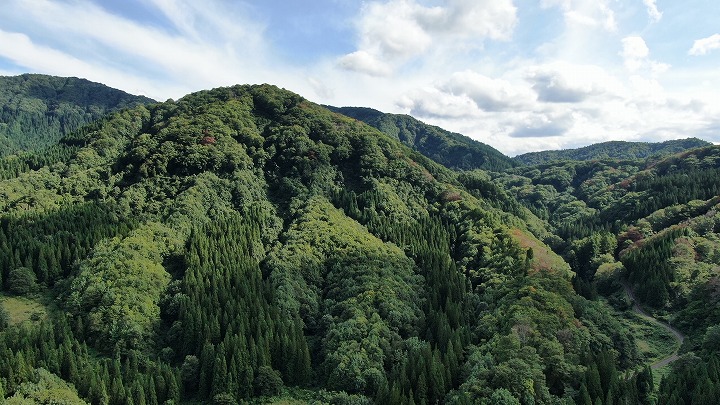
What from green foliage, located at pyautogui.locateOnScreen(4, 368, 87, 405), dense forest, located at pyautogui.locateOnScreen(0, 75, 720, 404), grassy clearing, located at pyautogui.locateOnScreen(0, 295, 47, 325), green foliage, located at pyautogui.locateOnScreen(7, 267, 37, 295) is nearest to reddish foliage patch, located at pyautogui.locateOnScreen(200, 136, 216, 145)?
dense forest, located at pyautogui.locateOnScreen(0, 75, 720, 404)

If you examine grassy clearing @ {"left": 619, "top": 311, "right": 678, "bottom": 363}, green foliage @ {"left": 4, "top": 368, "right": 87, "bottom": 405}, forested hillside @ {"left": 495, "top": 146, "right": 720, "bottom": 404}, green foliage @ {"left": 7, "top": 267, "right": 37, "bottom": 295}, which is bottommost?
green foliage @ {"left": 4, "top": 368, "right": 87, "bottom": 405}

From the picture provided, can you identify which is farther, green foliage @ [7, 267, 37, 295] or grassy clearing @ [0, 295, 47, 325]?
green foliage @ [7, 267, 37, 295]

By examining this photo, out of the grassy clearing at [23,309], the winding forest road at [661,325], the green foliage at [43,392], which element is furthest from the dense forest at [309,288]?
the winding forest road at [661,325]

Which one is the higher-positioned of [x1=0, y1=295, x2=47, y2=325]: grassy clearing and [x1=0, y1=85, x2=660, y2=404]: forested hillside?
[x1=0, y1=85, x2=660, y2=404]: forested hillside

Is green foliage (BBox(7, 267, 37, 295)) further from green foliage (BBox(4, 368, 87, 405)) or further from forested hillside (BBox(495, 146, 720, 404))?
forested hillside (BBox(495, 146, 720, 404))

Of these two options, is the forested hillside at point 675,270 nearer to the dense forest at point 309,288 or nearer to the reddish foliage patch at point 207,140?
the dense forest at point 309,288

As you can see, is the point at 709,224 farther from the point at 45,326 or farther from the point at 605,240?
the point at 45,326

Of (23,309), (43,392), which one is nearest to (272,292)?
(43,392)
